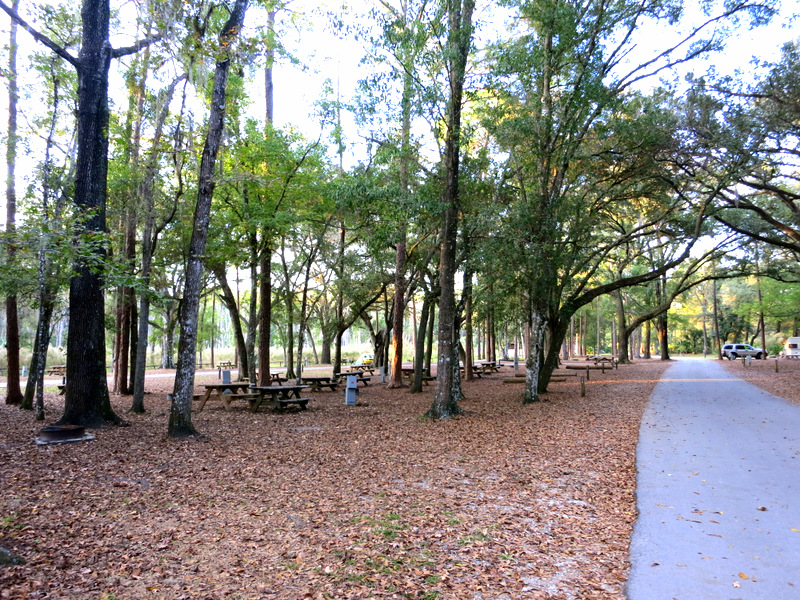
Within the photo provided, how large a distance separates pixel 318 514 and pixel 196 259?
511 cm

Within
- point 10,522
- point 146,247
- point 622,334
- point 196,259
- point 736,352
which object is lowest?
point 736,352

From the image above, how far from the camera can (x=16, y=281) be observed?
948 centimetres

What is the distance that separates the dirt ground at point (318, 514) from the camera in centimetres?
347

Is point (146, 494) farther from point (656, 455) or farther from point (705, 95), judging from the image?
point (705, 95)

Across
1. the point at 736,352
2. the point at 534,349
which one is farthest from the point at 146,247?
the point at 736,352

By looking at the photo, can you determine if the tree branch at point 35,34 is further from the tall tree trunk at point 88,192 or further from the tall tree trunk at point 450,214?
the tall tree trunk at point 450,214

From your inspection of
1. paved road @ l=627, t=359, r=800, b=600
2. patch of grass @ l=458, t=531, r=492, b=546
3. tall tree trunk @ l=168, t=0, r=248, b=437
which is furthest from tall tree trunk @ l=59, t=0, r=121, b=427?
paved road @ l=627, t=359, r=800, b=600

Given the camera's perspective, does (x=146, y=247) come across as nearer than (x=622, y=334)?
Yes

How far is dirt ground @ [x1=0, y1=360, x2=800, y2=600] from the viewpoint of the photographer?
347 cm

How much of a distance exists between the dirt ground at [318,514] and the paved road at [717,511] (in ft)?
0.84

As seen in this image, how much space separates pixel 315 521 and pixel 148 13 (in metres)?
8.44

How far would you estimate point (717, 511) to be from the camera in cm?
488

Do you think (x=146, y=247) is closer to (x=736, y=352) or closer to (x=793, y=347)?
(x=736, y=352)

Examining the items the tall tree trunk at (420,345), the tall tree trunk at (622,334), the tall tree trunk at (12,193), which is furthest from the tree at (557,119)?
the tall tree trunk at (622,334)
